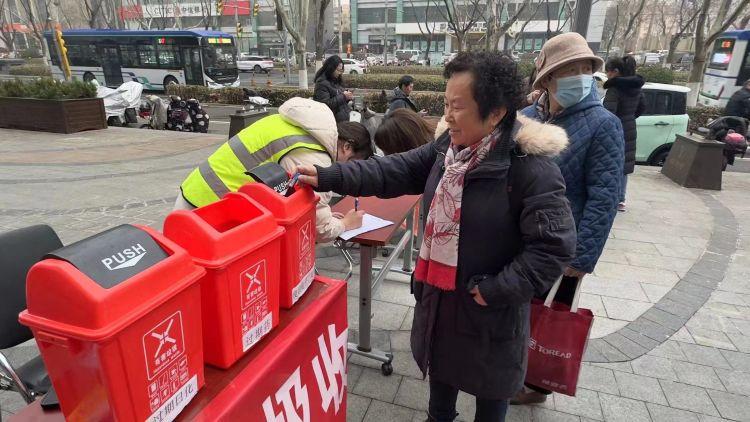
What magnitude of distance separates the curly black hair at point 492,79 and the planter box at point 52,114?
34.6 feet

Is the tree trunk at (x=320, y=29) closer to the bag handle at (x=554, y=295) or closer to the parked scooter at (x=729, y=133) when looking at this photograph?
the parked scooter at (x=729, y=133)

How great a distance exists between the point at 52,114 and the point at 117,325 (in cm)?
1089

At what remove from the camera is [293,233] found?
141 centimetres

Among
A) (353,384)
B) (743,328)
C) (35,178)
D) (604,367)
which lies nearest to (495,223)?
(353,384)

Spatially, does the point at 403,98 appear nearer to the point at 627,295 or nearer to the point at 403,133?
the point at 403,133

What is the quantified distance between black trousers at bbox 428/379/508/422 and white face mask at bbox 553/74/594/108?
1.35m

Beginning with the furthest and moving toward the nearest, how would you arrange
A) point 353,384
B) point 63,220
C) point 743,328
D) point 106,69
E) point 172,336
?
point 106,69
point 63,220
point 743,328
point 353,384
point 172,336

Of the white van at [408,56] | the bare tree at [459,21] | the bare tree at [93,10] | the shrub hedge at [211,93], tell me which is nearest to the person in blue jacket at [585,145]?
the bare tree at [459,21]

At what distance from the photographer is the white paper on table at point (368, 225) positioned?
2.24 meters

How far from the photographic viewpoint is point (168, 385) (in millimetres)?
979

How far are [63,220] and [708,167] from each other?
27.3 ft

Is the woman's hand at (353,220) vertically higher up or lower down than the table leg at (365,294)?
higher up

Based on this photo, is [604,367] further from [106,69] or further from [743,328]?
[106,69]

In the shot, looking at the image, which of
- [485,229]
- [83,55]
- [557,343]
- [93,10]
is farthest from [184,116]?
[93,10]
